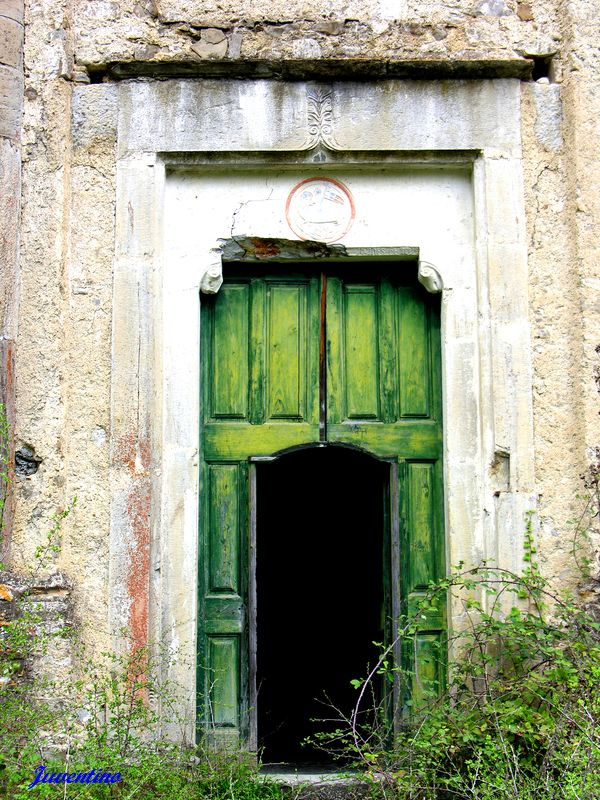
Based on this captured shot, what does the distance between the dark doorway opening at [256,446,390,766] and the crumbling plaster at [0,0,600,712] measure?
8.38 feet

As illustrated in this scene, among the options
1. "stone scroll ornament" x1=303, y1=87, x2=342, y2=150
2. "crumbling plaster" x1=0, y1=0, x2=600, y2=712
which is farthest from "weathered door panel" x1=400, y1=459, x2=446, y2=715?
"stone scroll ornament" x1=303, y1=87, x2=342, y2=150

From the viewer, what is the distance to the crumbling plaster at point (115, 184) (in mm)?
4621

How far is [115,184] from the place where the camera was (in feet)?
15.8

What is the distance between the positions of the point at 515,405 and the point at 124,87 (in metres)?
2.56

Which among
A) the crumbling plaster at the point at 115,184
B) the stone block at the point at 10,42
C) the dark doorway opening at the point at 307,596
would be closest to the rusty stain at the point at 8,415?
the crumbling plaster at the point at 115,184

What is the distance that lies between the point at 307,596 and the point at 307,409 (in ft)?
11.8

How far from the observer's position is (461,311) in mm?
4793

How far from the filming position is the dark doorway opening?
733 centimetres

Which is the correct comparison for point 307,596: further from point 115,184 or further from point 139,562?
point 115,184

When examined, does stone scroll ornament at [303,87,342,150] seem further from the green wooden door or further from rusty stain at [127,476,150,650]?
rusty stain at [127,476,150,650]

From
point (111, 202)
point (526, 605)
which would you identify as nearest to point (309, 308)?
point (111, 202)

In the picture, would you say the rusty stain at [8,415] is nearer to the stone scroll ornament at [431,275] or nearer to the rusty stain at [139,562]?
the rusty stain at [139,562]

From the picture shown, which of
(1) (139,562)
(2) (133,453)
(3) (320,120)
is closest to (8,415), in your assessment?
(2) (133,453)

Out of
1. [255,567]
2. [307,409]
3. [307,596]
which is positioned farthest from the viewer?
[307,596]
